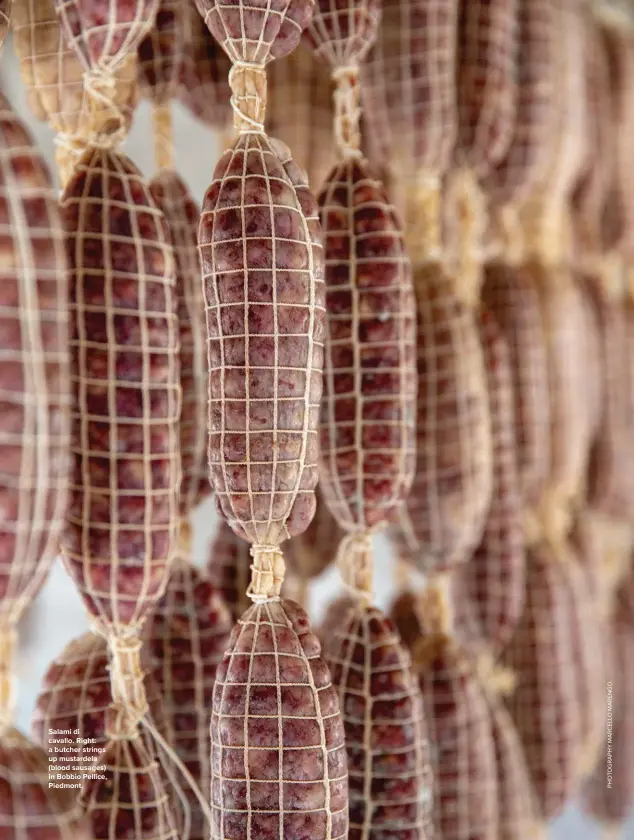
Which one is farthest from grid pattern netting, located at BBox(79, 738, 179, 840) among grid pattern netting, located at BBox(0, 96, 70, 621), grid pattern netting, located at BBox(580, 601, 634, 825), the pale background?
grid pattern netting, located at BBox(580, 601, 634, 825)

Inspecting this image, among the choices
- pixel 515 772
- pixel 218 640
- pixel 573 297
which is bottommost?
pixel 515 772

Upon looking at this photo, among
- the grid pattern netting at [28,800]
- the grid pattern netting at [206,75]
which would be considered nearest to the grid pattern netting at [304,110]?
the grid pattern netting at [206,75]

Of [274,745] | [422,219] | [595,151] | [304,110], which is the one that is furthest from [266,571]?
[595,151]

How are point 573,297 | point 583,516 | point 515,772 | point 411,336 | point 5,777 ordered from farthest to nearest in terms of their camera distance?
point 583,516, point 573,297, point 515,772, point 411,336, point 5,777

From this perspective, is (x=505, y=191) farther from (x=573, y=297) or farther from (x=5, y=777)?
(x=5, y=777)

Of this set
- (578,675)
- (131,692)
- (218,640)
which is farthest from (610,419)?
(131,692)

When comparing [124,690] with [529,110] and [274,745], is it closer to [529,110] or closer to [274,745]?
[274,745]

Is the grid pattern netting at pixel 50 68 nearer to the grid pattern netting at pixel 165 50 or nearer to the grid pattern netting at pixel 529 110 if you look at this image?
the grid pattern netting at pixel 165 50
